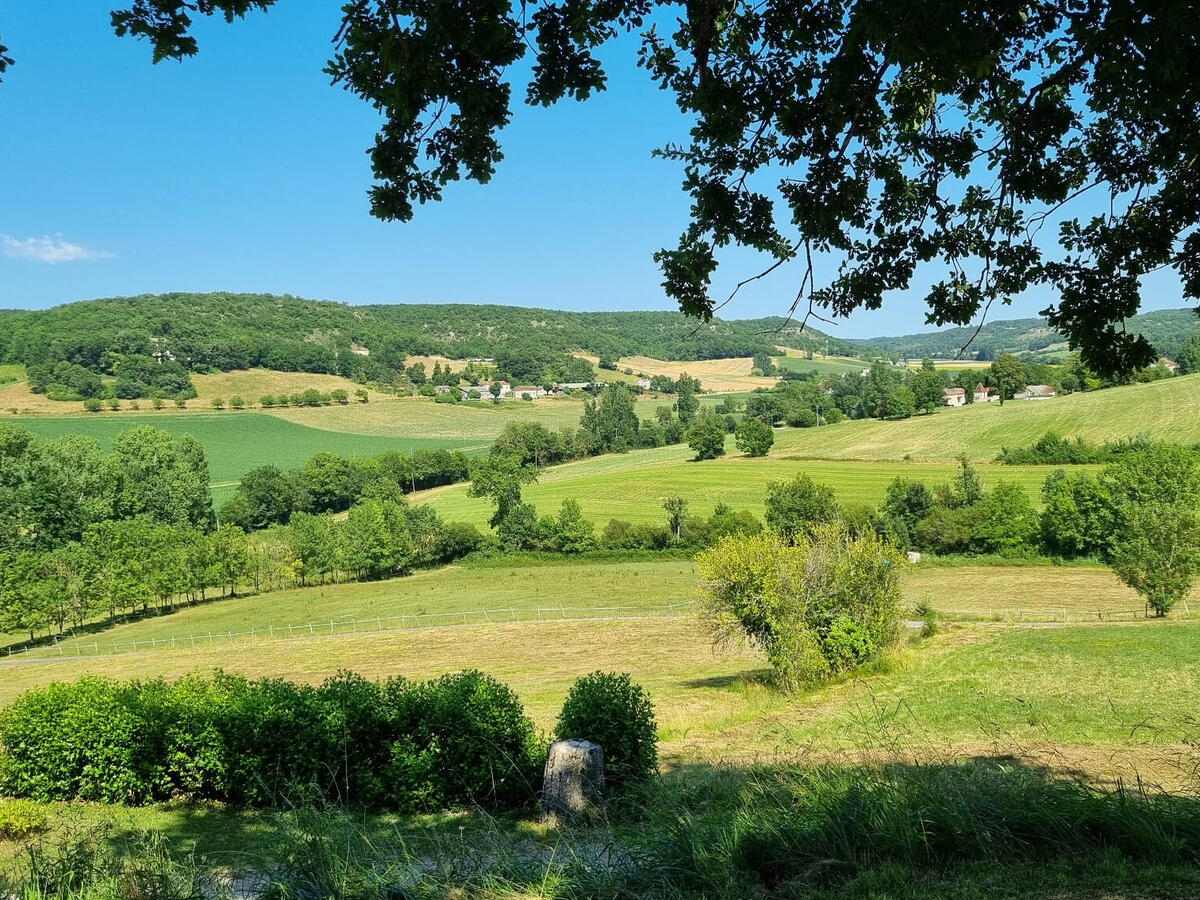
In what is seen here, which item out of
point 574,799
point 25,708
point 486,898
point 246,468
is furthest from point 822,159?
point 246,468

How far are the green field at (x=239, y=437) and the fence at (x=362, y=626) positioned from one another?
4534 cm

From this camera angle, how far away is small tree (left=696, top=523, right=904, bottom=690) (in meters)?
22.7

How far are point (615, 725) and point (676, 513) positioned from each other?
63239mm

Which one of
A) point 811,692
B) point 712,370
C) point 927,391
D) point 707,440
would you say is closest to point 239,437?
point 707,440

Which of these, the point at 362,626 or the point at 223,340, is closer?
the point at 362,626

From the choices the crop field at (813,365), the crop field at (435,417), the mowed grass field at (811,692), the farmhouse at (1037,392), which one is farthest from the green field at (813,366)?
the mowed grass field at (811,692)

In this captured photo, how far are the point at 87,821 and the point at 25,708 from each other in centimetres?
314

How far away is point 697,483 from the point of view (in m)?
88.9

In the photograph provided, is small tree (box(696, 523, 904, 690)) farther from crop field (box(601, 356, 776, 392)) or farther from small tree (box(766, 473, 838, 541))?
crop field (box(601, 356, 776, 392))

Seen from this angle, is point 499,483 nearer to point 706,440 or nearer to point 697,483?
point 697,483

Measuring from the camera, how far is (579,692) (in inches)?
515

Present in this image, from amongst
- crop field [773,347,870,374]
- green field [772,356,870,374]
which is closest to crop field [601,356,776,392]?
green field [772,356,870,374]

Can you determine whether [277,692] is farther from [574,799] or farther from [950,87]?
[950,87]

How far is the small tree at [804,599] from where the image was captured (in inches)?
893
